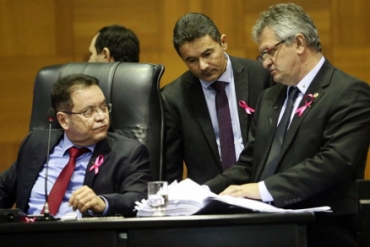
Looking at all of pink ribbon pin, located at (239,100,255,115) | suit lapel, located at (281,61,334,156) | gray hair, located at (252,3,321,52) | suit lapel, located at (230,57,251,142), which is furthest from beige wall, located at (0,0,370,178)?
suit lapel, located at (281,61,334,156)

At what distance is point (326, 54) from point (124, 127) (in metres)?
1.64

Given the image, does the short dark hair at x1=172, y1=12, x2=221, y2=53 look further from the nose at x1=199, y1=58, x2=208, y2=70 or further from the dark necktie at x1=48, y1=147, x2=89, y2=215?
the dark necktie at x1=48, y1=147, x2=89, y2=215

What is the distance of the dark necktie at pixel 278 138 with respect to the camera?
340 cm

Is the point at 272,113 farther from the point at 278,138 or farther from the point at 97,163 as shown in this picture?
the point at 97,163

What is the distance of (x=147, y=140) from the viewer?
3809 mm

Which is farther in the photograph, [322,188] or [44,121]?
[44,121]

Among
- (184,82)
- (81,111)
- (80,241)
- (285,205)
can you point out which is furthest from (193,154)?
(80,241)

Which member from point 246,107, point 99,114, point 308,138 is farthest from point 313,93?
point 99,114

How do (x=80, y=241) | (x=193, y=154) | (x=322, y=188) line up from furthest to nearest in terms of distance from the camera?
(x=193, y=154)
(x=322, y=188)
(x=80, y=241)

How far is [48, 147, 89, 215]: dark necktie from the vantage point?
11.8ft

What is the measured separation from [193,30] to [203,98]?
31cm

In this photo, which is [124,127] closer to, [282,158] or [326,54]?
[282,158]

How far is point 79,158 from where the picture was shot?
147 inches

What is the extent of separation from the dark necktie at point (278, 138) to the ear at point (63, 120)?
0.88m
